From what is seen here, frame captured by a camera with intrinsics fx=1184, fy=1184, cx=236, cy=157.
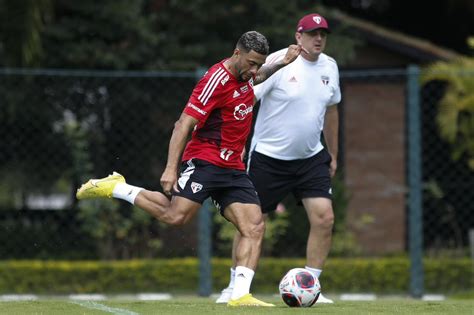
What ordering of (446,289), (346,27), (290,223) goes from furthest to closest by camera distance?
1. (346,27)
2. (290,223)
3. (446,289)

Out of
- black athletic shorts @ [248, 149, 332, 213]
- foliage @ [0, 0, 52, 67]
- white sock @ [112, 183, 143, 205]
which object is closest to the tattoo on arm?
black athletic shorts @ [248, 149, 332, 213]

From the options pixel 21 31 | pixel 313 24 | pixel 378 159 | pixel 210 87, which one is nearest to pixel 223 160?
pixel 210 87

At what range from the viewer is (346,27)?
16.7 meters

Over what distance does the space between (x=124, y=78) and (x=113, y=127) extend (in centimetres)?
57

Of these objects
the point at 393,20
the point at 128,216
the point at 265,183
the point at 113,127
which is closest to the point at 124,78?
the point at 113,127

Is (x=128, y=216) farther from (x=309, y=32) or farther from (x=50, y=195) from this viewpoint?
(x=309, y=32)

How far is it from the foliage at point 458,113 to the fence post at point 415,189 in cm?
306

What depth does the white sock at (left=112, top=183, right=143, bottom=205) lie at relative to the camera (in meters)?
8.77

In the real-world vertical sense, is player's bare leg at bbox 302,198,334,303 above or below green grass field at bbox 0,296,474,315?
above

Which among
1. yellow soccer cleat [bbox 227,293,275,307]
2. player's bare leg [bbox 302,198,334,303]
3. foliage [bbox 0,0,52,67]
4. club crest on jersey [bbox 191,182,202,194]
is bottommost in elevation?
yellow soccer cleat [bbox 227,293,275,307]

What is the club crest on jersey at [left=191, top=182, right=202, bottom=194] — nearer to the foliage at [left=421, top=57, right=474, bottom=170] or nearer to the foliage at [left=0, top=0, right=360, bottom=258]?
the foliage at [left=0, top=0, right=360, bottom=258]

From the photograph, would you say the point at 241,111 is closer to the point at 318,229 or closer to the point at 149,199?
→ the point at 149,199

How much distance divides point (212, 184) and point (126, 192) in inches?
27.0

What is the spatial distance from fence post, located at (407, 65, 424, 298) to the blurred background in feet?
0.05
